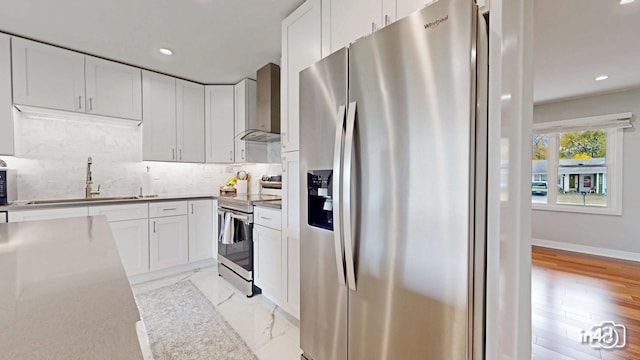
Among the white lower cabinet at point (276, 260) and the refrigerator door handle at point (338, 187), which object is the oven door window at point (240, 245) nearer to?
A: the white lower cabinet at point (276, 260)

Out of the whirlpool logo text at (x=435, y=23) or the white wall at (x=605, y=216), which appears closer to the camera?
the whirlpool logo text at (x=435, y=23)

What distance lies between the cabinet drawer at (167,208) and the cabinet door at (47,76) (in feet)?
3.89

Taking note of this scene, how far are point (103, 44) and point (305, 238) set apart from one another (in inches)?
107

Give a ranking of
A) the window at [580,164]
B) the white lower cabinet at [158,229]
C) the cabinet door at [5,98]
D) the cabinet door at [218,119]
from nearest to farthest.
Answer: the cabinet door at [5,98] < the white lower cabinet at [158,229] < the cabinet door at [218,119] < the window at [580,164]

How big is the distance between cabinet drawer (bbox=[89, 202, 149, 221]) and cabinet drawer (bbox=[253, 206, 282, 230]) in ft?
4.41

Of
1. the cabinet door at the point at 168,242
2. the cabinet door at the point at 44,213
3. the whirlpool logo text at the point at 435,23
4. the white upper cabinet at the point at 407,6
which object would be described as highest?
the white upper cabinet at the point at 407,6

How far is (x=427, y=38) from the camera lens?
36.3 inches

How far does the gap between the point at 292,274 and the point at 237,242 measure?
2.98 ft

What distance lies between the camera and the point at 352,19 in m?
1.50

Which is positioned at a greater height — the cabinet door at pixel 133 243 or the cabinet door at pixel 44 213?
the cabinet door at pixel 44 213

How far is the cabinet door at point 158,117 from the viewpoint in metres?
3.05

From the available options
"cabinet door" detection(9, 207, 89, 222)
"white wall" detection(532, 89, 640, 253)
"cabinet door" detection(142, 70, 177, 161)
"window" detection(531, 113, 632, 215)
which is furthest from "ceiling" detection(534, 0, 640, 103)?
"cabinet door" detection(9, 207, 89, 222)

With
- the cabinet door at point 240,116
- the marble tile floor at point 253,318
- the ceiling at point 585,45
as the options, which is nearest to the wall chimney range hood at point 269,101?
the cabinet door at point 240,116

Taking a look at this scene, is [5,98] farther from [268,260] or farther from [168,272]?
[268,260]
